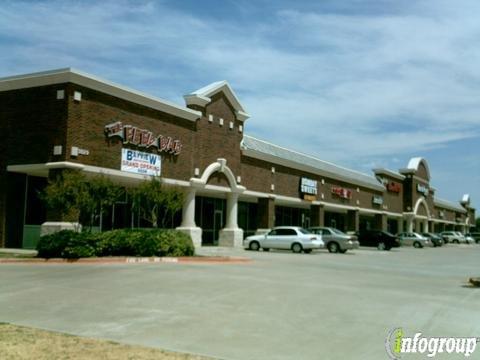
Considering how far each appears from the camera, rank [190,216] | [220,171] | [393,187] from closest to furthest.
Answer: [190,216] → [220,171] → [393,187]

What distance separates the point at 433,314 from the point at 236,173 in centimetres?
2686

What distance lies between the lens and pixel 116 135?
27406 millimetres

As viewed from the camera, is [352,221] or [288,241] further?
[352,221]

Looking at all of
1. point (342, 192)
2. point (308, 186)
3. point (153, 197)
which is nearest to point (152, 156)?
point (153, 197)

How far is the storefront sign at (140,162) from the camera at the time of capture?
28.1 m

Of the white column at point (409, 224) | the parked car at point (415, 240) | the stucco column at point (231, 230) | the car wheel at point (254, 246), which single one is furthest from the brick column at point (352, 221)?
the car wheel at point (254, 246)

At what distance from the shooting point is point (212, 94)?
35500 millimetres

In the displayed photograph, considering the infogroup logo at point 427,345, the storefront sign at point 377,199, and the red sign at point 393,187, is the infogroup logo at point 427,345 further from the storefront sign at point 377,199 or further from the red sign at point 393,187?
the red sign at point 393,187

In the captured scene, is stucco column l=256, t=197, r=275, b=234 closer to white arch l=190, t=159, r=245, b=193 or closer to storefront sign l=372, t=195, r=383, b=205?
white arch l=190, t=159, r=245, b=193

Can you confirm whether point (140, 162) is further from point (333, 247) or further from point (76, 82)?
point (333, 247)

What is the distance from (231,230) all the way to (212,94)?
889cm

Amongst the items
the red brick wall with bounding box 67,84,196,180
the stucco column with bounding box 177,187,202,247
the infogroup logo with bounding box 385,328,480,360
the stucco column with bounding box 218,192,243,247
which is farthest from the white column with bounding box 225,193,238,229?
the infogroup logo with bounding box 385,328,480,360

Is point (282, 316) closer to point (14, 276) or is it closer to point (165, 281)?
point (165, 281)

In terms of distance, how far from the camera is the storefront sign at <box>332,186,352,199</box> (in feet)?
178
